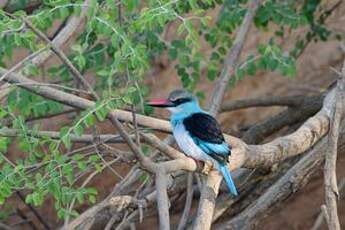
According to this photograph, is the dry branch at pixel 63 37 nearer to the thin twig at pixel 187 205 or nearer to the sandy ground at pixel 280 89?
the thin twig at pixel 187 205

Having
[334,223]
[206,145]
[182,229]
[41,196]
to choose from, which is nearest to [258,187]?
[182,229]

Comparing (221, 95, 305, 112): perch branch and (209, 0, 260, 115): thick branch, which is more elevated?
(209, 0, 260, 115): thick branch

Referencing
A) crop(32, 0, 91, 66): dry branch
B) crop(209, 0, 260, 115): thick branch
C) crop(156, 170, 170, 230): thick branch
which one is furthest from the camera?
crop(209, 0, 260, 115): thick branch

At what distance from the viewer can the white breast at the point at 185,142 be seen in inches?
151

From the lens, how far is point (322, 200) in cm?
628

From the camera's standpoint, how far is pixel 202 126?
392cm

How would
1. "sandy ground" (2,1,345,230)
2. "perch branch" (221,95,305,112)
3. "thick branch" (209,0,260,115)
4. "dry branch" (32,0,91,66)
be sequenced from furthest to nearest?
"sandy ground" (2,1,345,230) < "perch branch" (221,95,305,112) < "thick branch" (209,0,260,115) < "dry branch" (32,0,91,66)

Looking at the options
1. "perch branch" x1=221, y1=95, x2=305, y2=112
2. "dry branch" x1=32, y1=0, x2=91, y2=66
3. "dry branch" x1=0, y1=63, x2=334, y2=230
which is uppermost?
"dry branch" x1=32, y1=0, x2=91, y2=66

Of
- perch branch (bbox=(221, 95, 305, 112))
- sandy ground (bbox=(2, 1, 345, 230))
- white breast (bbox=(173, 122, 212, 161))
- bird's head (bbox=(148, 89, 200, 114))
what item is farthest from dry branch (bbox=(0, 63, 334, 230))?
sandy ground (bbox=(2, 1, 345, 230))

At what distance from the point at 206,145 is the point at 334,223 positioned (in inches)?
24.3

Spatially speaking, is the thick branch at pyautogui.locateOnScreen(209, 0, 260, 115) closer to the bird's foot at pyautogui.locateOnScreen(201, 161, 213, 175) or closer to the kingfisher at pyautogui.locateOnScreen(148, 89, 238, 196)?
the kingfisher at pyautogui.locateOnScreen(148, 89, 238, 196)

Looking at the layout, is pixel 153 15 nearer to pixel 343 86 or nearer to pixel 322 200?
pixel 343 86

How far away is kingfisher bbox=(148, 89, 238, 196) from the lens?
12.1 feet

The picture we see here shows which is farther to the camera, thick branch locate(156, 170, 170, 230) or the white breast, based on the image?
A: the white breast
